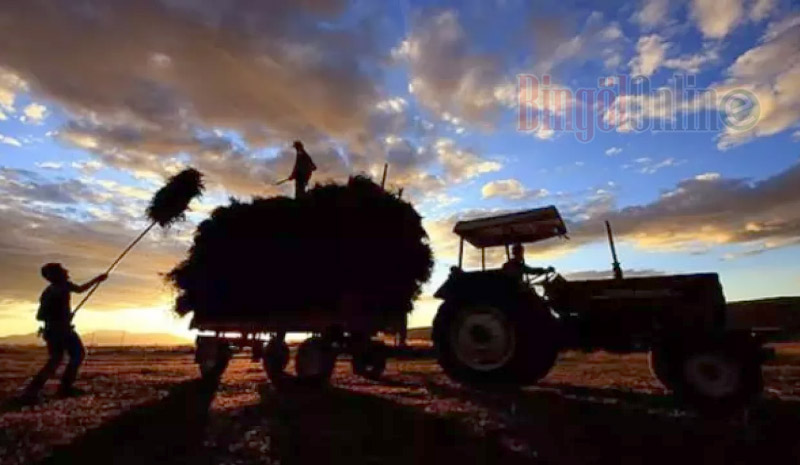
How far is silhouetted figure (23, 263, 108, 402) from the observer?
8312 mm

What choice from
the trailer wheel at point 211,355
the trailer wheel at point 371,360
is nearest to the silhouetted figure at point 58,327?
the trailer wheel at point 211,355

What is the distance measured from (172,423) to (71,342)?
11.4 ft

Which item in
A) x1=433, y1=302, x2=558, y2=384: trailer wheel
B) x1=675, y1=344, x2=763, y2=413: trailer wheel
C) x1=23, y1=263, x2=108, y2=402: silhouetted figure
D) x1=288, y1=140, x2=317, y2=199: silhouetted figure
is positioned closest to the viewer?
x1=675, y1=344, x2=763, y2=413: trailer wheel

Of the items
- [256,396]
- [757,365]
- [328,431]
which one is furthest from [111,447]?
[757,365]

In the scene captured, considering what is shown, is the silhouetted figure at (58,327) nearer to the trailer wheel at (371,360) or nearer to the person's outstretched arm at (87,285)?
the person's outstretched arm at (87,285)

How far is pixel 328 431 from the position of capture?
554 cm

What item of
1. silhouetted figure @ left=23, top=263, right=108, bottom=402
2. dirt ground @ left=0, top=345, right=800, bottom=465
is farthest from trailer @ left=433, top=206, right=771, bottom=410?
silhouetted figure @ left=23, top=263, right=108, bottom=402

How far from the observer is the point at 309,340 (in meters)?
10.2

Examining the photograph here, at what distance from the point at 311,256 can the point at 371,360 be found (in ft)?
7.41

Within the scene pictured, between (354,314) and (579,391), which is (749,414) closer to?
(579,391)

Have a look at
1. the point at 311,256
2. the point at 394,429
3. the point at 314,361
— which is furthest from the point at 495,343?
the point at 311,256

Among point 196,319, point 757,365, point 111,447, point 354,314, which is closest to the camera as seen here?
point 111,447

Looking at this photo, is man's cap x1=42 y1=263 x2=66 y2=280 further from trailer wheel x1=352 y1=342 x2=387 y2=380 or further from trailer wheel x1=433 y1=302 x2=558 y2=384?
trailer wheel x1=433 y1=302 x2=558 y2=384

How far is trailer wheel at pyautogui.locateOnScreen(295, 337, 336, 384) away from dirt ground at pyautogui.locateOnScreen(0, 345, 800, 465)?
1.32 meters
